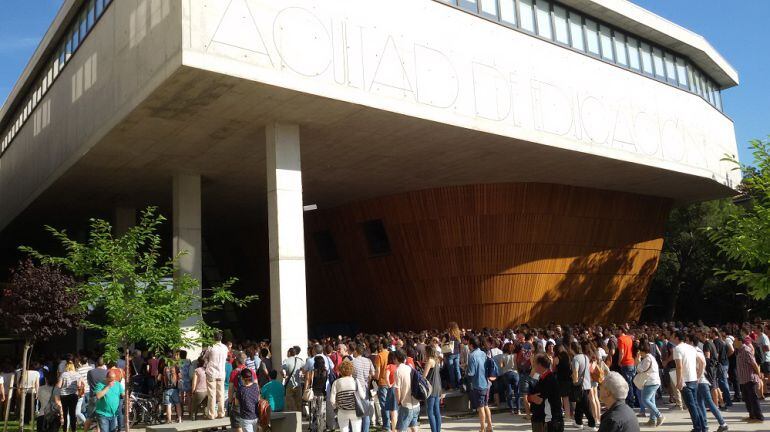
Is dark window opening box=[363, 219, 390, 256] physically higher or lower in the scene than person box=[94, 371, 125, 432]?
higher

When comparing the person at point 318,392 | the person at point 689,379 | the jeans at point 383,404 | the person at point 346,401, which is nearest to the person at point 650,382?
the person at point 689,379

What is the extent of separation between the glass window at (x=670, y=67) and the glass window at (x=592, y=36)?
504 cm

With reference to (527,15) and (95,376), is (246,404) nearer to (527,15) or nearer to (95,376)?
(95,376)

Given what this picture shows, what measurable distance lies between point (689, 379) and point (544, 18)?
1435 centimetres

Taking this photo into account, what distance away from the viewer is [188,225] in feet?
66.2

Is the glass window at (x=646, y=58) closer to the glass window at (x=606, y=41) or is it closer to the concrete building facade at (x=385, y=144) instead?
the concrete building facade at (x=385, y=144)

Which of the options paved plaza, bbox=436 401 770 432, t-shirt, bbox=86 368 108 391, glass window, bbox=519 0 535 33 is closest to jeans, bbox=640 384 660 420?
paved plaza, bbox=436 401 770 432

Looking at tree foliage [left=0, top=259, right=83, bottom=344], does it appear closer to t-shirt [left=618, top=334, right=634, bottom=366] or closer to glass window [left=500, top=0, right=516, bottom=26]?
t-shirt [left=618, top=334, right=634, bottom=366]

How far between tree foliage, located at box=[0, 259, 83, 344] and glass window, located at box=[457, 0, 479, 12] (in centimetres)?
1246

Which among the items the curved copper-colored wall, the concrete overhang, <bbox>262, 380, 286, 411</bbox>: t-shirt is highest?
the concrete overhang

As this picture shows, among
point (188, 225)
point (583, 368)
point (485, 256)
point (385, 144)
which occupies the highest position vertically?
point (385, 144)

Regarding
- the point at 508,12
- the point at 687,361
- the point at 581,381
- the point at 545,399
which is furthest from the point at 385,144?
the point at 545,399

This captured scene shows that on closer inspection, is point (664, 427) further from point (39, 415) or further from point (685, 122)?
point (685, 122)

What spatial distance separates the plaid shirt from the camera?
36.2ft
